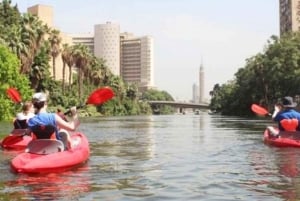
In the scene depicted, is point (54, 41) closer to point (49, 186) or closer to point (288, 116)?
point (288, 116)

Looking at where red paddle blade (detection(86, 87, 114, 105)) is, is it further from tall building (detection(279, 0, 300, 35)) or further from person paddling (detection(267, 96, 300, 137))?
tall building (detection(279, 0, 300, 35))

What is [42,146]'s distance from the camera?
1236 centimetres

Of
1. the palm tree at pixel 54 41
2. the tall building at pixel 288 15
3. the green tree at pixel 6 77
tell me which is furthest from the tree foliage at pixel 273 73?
the green tree at pixel 6 77

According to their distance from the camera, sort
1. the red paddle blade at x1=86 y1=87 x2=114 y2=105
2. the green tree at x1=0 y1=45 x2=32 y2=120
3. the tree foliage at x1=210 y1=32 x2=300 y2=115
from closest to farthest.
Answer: the red paddle blade at x1=86 y1=87 x2=114 y2=105
the green tree at x1=0 y1=45 x2=32 y2=120
the tree foliage at x1=210 y1=32 x2=300 y2=115

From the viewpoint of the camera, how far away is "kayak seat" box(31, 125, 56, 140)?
488 inches

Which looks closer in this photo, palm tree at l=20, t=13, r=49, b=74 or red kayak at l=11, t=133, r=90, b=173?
red kayak at l=11, t=133, r=90, b=173

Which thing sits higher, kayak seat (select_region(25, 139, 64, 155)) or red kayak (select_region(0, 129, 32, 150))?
kayak seat (select_region(25, 139, 64, 155))

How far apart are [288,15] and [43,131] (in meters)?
119

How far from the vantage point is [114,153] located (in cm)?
1722

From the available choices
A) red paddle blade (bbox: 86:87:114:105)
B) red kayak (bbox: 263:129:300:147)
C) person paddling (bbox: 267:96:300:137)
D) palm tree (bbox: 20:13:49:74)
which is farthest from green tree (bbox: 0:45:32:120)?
person paddling (bbox: 267:96:300:137)

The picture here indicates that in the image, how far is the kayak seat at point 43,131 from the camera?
488 inches

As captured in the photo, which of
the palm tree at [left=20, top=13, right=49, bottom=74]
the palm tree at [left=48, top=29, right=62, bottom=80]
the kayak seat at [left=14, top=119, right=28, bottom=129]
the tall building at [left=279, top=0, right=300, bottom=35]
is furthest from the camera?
the tall building at [left=279, top=0, right=300, bottom=35]

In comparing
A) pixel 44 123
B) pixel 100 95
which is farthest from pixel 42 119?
pixel 100 95

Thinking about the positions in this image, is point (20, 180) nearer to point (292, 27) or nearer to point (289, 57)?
point (289, 57)
